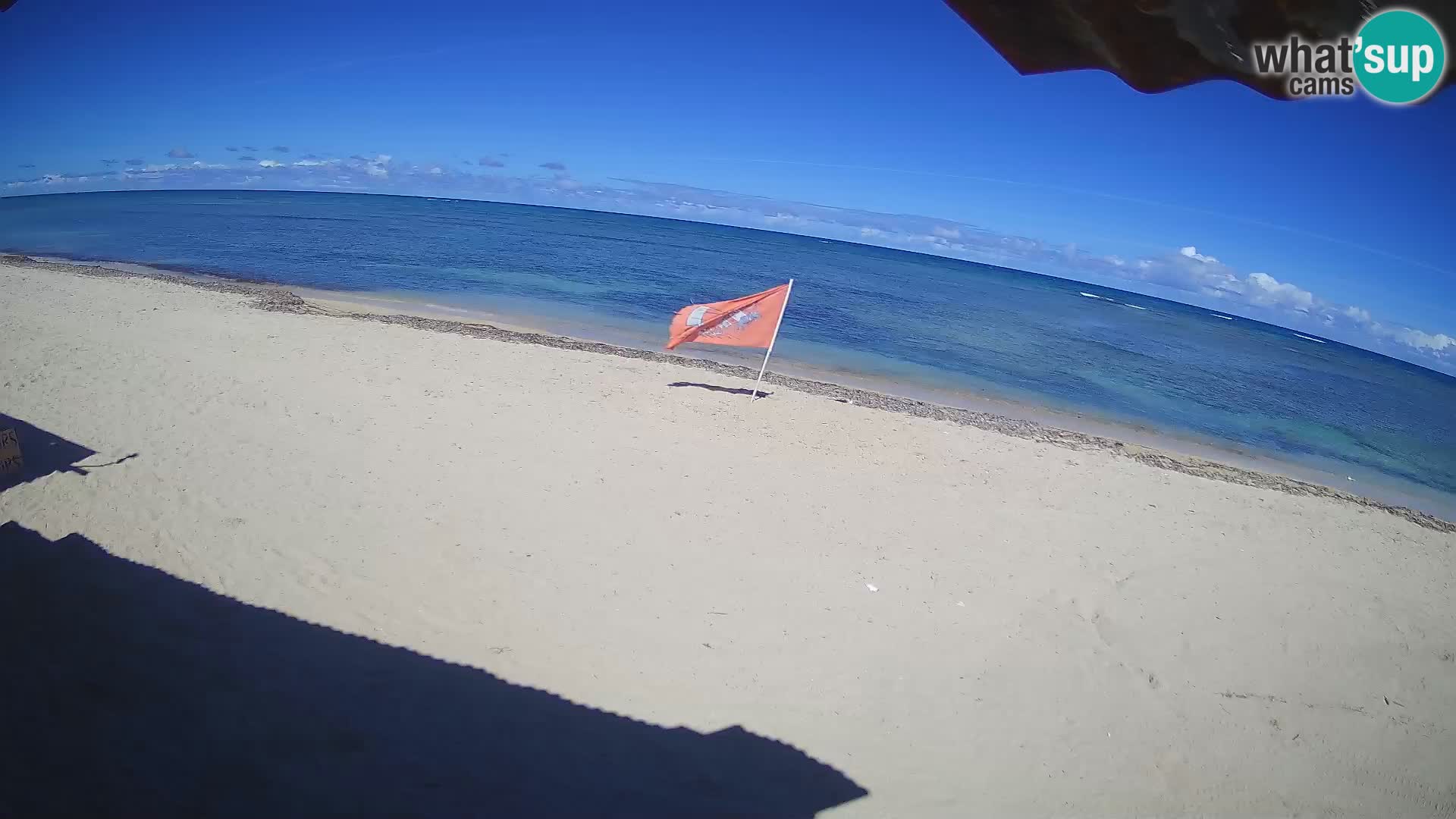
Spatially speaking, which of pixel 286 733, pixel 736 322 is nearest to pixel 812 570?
pixel 286 733

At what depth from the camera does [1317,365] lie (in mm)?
53406

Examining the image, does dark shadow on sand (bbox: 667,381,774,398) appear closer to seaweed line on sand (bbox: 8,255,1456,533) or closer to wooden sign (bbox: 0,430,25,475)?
seaweed line on sand (bbox: 8,255,1456,533)

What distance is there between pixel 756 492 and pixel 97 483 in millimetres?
8161

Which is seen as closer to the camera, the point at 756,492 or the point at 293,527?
the point at 293,527

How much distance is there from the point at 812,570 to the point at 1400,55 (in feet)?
23.0

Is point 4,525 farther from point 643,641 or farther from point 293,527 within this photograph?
point 643,641

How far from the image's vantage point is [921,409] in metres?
15.9

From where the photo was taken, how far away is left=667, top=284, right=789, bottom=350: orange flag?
13508 mm

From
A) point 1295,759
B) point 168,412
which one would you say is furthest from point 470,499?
point 1295,759

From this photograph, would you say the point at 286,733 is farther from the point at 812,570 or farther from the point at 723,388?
the point at 723,388

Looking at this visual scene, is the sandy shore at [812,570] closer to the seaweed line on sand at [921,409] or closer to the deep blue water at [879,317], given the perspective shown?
the seaweed line on sand at [921,409]

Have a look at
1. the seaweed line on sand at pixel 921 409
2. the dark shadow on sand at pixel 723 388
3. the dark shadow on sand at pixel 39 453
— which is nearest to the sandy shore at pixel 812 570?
the dark shadow on sand at pixel 39 453

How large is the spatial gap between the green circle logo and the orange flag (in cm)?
1184

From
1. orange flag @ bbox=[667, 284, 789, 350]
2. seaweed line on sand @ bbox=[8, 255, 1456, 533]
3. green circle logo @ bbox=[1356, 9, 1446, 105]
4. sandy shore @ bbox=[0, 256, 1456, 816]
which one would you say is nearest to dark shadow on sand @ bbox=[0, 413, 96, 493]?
sandy shore @ bbox=[0, 256, 1456, 816]
